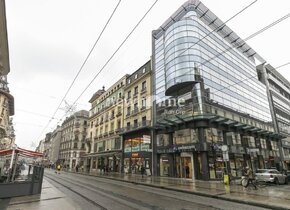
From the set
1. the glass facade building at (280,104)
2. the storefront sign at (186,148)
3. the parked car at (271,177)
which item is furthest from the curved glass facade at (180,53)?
the glass facade building at (280,104)

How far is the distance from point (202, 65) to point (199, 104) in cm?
591

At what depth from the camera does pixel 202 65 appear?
26828 millimetres

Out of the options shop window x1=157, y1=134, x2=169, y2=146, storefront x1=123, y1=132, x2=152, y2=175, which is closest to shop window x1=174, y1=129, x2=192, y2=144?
shop window x1=157, y1=134, x2=169, y2=146

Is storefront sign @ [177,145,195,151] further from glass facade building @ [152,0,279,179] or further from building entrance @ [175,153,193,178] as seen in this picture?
building entrance @ [175,153,193,178]

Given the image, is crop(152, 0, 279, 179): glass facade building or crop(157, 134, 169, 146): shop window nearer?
crop(152, 0, 279, 179): glass facade building

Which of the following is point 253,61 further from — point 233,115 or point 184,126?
point 184,126

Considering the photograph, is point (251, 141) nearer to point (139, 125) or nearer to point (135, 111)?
point (139, 125)

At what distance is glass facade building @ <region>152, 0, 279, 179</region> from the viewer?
920 inches

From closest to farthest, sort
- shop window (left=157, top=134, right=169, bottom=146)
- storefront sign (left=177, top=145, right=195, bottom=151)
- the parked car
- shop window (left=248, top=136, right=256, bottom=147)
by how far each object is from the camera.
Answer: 1. the parked car
2. storefront sign (left=177, top=145, right=195, bottom=151)
3. shop window (left=157, top=134, right=169, bottom=146)
4. shop window (left=248, top=136, right=256, bottom=147)

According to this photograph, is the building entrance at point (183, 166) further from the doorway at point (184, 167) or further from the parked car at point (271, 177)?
the parked car at point (271, 177)

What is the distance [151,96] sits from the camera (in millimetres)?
32062

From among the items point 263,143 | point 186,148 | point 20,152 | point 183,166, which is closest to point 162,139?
point 183,166

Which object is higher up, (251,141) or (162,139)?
(162,139)

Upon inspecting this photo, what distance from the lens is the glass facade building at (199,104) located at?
2338cm
